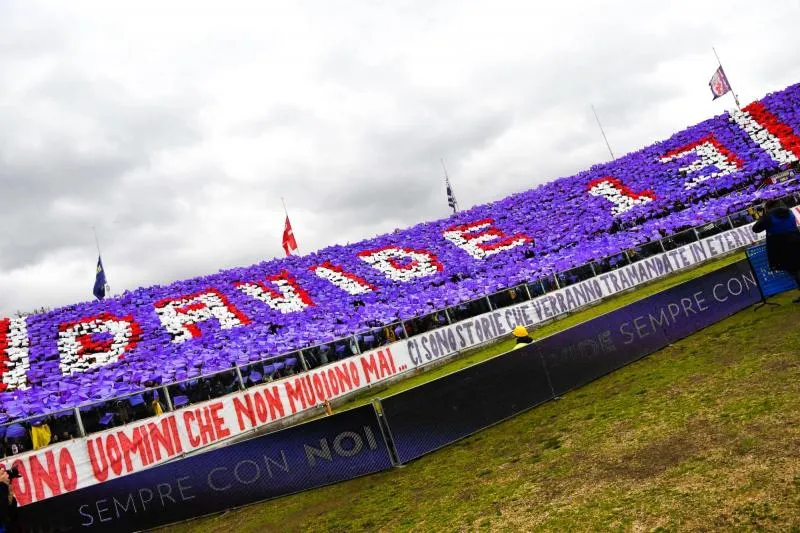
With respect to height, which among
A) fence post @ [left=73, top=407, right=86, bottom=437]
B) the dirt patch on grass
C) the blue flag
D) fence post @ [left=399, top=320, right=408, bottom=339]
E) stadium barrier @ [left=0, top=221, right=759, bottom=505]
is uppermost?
the blue flag

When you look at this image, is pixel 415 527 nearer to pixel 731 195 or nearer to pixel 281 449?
pixel 281 449

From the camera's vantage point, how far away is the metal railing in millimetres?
11781

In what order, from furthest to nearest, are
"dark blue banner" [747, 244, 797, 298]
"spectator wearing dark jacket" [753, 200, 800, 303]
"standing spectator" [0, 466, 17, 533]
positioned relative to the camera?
"dark blue banner" [747, 244, 797, 298] < "spectator wearing dark jacket" [753, 200, 800, 303] < "standing spectator" [0, 466, 17, 533]

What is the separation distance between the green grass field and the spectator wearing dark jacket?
1034mm

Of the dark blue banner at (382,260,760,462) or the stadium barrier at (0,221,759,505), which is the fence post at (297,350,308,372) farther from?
the dark blue banner at (382,260,760,462)

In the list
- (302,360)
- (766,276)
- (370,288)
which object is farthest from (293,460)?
(370,288)

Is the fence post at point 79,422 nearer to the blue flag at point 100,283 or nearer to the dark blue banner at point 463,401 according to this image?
the dark blue banner at point 463,401

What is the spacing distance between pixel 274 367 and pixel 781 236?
1332 cm

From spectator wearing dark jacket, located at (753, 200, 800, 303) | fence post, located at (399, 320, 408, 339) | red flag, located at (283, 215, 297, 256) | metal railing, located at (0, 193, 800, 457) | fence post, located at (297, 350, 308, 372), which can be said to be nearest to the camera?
spectator wearing dark jacket, located at (753, 200, 800, 303)

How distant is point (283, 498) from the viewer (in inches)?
349

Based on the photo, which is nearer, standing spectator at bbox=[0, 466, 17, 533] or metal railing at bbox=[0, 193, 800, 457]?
standing spectator at bbox=[0, 466, 17, 533]

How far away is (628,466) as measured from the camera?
5902 mm

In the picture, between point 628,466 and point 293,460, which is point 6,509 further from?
point 628,466

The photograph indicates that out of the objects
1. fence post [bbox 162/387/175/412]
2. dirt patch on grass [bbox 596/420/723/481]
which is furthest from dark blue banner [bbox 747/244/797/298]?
fence post [bbox 162/387/175/412]
